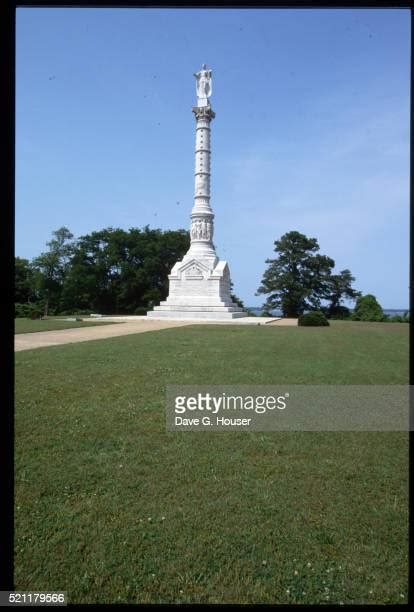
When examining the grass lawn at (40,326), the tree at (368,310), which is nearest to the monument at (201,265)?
the grass lawn at (40,326)

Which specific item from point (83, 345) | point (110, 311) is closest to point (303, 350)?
point (83, 345)

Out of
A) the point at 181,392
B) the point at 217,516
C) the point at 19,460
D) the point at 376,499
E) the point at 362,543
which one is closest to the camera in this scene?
the point at 362,543

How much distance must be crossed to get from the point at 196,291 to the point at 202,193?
10.1 meters

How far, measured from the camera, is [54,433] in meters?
5.71

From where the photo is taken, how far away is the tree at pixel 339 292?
163 feet

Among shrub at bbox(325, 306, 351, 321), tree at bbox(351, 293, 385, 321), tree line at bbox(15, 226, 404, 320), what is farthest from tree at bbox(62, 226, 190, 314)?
tree at bbox(351, 293, 385, 321)

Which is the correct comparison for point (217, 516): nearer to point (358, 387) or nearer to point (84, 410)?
point (84, 410)

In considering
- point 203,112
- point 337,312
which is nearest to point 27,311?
point 203,112

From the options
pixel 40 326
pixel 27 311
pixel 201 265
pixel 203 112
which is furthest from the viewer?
pixel 203 112

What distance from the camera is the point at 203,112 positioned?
131 feet

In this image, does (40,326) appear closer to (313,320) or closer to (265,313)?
(313,320)

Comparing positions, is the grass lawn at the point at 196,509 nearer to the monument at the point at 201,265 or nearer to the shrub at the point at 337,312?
the monument at the point at 201,265

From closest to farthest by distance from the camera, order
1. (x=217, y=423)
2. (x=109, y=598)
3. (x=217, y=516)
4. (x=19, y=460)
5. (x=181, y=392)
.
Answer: (x=109, y=598)
(x=217, y=516)
(x=19, y=460)
(x=217, y=423)
(x=181, y=392)

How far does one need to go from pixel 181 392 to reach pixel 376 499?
376 cm
